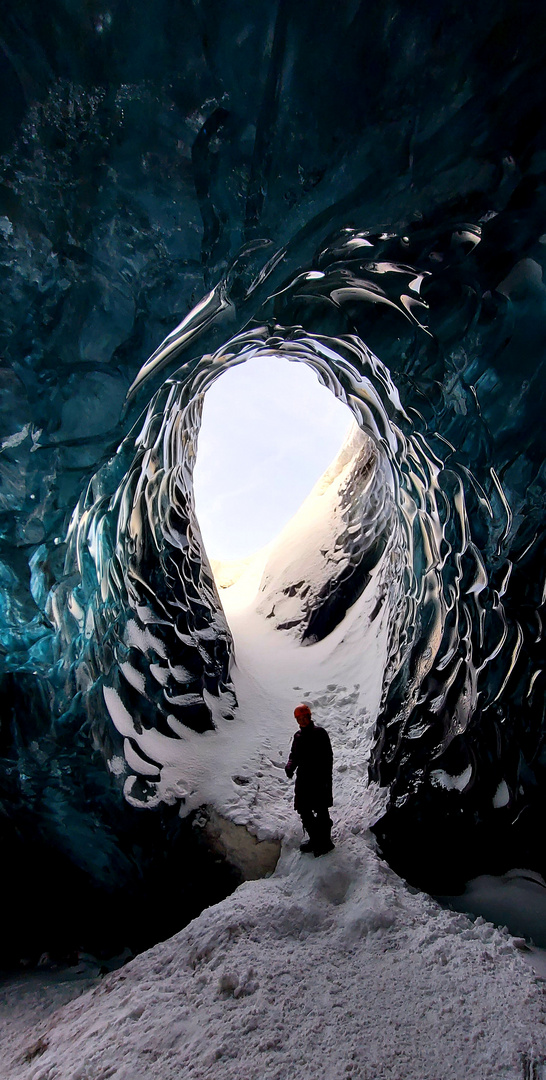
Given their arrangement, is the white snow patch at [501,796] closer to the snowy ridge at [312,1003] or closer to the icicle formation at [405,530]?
the icicle formation at [405,530]

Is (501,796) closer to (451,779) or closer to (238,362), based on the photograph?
(451,779)

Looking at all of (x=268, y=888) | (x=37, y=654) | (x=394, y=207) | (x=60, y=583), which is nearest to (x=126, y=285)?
(x=394, y=207)

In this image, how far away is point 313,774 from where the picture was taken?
314 centimetres

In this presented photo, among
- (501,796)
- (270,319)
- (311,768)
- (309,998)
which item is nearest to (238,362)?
(270,319)

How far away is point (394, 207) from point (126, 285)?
Result: 1480mm

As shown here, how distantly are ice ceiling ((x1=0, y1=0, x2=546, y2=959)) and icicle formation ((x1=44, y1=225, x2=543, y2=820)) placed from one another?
22mm

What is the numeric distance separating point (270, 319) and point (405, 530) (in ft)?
9.49

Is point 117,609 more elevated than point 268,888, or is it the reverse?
point 117,609

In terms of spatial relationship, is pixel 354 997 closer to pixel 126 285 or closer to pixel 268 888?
pixel 268 888

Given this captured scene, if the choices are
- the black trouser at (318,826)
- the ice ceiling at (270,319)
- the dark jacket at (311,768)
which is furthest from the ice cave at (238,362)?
the dark jacket at (311,768)

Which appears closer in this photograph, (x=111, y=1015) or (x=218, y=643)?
(x=111, y=1015)

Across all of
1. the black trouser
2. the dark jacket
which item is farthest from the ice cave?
the dark jacket

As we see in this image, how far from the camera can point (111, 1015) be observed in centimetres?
209

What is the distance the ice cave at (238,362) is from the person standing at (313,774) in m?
0.34
